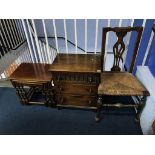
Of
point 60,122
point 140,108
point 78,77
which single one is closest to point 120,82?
point 140,108

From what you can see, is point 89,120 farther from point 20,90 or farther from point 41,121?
point 20,90

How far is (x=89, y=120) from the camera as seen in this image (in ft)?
6.54

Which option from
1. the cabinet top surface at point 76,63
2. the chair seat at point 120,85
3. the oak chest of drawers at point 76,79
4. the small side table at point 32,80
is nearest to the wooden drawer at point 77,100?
the oak chest of drawers at point 76,79

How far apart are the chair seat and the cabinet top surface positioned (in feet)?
0.74

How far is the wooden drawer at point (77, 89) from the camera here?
70.4 inches

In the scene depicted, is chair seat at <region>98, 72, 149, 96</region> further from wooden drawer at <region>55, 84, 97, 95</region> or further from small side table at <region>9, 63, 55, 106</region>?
small side table at <region>9, 63, 55, 106</region>

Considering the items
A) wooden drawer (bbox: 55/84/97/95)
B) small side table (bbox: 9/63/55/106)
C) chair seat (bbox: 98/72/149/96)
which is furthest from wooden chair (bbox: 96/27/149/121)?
small side table (bbox: 9/63/55/106)

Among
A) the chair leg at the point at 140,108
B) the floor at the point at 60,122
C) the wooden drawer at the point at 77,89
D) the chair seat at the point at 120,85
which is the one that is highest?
the chair seat at the point at 120,85

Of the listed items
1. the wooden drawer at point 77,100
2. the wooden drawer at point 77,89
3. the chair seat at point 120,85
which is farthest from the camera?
the wooden drawer at point 77,100

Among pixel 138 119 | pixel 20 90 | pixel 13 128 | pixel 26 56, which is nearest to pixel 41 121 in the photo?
pixel 13 128

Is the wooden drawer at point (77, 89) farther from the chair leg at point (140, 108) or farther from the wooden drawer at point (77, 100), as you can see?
the chair leg at point (140, 108)

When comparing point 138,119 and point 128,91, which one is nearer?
point 128,91
